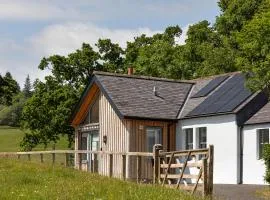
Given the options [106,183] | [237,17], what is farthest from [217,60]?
[106,183]

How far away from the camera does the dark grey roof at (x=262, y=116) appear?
28.3 m

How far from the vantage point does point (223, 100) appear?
3184cm

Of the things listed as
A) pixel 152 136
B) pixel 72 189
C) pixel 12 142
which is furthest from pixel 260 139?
pixel 12 142

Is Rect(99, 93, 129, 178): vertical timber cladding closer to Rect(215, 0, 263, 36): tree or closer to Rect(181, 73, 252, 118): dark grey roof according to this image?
Rect(181, 73, 252, 118): dark grey roof

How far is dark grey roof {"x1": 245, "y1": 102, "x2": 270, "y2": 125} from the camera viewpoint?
1114 inches

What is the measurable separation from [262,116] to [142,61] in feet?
93.4

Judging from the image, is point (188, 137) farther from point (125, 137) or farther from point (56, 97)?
point (56, 97)

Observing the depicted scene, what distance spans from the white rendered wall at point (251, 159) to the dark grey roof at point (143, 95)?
5405mm

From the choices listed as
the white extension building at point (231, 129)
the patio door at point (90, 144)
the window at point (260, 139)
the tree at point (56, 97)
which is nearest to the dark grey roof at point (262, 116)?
the white extension building at point (231, 129)

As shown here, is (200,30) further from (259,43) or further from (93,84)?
(259,43)

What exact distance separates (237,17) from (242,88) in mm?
18790

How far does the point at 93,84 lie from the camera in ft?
120

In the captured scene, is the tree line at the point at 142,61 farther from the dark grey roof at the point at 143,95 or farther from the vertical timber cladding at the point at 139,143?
the vertical timber cladding at the point at 139,143

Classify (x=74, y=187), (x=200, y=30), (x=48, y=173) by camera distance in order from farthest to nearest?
1. (x=200, y=30)
2. (x=48, y=173)
3. (x=74, y=187)
